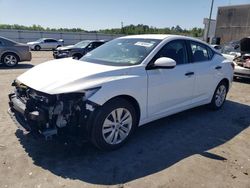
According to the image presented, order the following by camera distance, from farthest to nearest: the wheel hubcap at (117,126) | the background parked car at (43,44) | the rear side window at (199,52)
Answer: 1. the background parked car at (43,44)
2. the rear side window at (199,52)
3. the wheel hubcap at (117,126)

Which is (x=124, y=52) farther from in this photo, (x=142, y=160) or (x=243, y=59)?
(x=243, y=59)

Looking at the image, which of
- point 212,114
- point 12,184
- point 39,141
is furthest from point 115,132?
point 212,114

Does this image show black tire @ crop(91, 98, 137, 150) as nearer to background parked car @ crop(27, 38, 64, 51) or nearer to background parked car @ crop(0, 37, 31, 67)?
background parked car @ crop(0, 37, 31, 67)

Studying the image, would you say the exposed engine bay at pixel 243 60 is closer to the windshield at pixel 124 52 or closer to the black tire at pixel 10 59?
the windshield at pixel 124 52

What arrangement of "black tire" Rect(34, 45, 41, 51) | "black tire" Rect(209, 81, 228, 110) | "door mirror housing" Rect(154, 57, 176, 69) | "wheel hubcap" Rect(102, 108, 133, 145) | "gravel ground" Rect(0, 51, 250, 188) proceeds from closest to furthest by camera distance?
"gravel ground" Rect(0, 51, 250, 188) → "wheel hubcap" Rect(102, 108, 133, 145) → "door mirror housing" Rect(154, 57, 176, 69) → "black tire" Rect(209, 81, 228, 110) → "black tire" Rect(34, 45, 41, 51)

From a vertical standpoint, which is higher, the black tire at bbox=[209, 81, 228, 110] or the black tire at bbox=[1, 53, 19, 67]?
the black tire at bbox=[209, 81, 228, 110]

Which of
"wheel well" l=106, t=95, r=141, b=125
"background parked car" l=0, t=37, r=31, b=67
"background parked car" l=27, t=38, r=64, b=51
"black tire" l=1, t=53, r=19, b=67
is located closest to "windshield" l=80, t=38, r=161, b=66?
"wheel well" l=106, t=95, r=141, b=125

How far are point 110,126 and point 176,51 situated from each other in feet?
6.49

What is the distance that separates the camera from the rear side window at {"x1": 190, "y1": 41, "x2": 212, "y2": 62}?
5.22m

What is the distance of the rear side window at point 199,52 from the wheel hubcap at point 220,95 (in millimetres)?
915

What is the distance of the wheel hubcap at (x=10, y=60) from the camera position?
12.4m

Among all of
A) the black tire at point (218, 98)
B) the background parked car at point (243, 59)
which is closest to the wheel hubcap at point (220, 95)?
the black tire at point (218, 98)

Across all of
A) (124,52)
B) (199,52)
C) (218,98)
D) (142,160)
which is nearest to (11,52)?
(124,52)

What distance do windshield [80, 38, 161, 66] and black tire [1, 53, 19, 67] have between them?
8849mm
